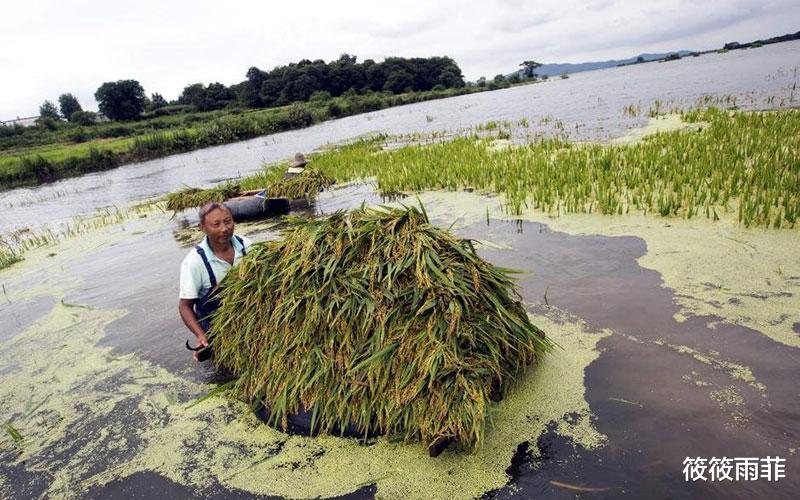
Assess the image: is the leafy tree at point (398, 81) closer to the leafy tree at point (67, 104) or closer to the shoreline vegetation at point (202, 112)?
the shoreline vegetation at point (202, 112)

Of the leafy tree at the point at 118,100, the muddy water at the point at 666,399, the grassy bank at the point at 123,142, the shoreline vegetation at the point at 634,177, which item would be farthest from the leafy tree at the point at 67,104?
the muddy water at the point at 666,399

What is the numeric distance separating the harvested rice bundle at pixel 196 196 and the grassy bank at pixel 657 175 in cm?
324

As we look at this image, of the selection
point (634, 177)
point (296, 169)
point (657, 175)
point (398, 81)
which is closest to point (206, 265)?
point (634, 177)

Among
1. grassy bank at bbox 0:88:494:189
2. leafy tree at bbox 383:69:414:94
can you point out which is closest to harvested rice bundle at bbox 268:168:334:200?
grassy bank at bbox 0:88:494:189

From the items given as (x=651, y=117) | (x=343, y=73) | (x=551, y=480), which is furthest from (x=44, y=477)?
(x=343, y=73)

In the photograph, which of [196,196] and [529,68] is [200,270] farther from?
[529,68]

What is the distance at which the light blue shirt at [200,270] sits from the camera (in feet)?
12.9

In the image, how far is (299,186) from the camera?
11.9 metres

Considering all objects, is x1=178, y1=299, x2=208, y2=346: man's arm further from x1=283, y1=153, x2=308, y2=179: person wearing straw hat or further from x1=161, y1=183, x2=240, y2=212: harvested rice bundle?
x1=283, y1=153, x2=308, y2=179: person wearing straw hat

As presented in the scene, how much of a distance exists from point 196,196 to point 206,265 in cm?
898

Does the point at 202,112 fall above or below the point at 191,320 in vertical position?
above

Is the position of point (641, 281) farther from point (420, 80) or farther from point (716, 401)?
point (420, 80)

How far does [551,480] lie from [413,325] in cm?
117

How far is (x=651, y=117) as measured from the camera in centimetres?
1794
